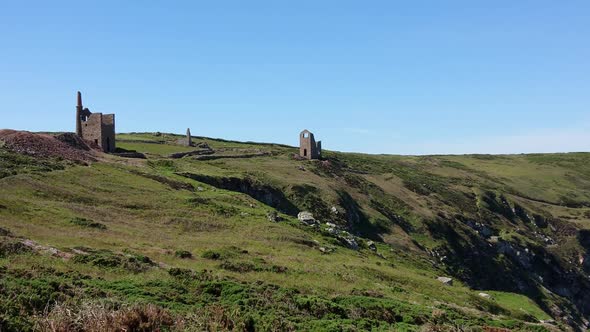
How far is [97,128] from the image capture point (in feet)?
242

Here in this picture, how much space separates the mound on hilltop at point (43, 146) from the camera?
55.2m

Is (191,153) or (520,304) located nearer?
(520,304)

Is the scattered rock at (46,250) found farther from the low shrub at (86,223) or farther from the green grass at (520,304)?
the green grass at (520,304)

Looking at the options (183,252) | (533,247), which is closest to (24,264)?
(183,252)

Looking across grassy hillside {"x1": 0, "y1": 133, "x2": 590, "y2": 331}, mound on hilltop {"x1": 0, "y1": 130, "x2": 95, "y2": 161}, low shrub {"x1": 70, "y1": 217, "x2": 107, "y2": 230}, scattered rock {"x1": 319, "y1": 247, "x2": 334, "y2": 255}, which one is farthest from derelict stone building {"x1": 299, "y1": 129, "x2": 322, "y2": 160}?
low shrub {"x1": 70, "y1": 217, "x2": 107, "y2": 230}

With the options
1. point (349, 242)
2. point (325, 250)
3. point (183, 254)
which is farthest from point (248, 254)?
point (349, 242)

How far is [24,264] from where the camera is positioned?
25125 mm

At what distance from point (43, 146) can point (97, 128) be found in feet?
52.1

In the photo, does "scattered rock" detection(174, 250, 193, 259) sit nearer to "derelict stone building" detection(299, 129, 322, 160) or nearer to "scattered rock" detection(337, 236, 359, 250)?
"scattered rock" detection(337, 236, 359, 250)

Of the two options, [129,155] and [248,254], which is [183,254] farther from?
[129,155]

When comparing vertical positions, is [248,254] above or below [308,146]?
below

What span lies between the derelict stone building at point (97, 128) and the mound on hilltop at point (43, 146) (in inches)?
352

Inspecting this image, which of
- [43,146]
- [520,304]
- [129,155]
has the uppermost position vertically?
[43,146]

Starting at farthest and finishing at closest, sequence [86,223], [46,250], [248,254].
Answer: [248,254] < [86,223] < [46,250]
